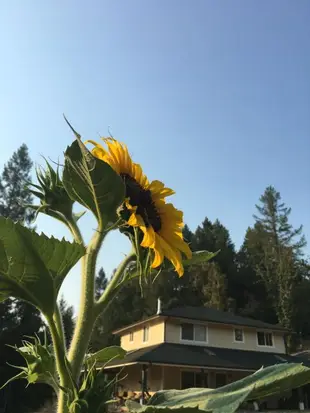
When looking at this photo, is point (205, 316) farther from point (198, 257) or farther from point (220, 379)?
point (198, 257)

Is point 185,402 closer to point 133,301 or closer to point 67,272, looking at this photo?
point 67,272

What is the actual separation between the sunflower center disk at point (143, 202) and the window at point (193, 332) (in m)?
24.4

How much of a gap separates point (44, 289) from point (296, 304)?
4896 cm

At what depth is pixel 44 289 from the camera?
1.00m

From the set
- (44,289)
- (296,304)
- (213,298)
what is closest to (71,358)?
(44,289)

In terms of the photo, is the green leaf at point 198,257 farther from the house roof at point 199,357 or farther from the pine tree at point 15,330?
the pine tree at point 15,330

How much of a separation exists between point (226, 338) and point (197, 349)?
272 centimetres

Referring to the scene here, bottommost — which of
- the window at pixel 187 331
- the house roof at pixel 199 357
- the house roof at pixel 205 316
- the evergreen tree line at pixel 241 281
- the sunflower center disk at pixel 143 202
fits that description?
the sunflower center disk at pixel 143 202

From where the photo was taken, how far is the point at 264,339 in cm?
2758

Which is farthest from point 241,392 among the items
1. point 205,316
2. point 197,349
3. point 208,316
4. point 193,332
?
point 208,316

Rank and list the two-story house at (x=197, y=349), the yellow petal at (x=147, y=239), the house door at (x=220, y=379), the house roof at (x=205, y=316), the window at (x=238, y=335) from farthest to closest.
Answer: the window at (x=238, y=335) → the house door at (x=220, y=379) → the house roof at (x=205, y=316) → the two-story house at (x=197, y=349) → the yellow petal at (x=147, y=239)

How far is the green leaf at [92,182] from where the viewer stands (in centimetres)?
98

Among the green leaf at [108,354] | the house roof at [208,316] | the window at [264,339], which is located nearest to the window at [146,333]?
the house roof at [208,316]

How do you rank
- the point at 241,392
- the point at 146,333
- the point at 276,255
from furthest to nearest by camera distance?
the point at 276,255, the point at 146,333, the point at 241,392
